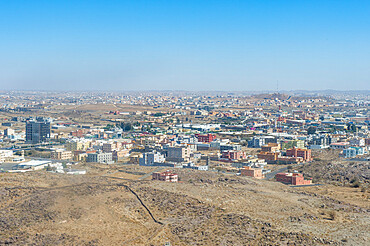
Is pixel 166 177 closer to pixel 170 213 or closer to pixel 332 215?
pixel 170 213

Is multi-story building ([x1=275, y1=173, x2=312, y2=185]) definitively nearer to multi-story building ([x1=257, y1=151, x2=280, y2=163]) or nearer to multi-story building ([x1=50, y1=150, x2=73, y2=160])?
multi-story building ([x1=257, y1=151, x2=280, y2=163])

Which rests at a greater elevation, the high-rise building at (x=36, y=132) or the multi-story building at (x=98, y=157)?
the high-rise building at (x=36, y=132)

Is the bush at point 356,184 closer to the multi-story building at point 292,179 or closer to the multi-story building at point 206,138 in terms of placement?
the multi-story building at point 292,179

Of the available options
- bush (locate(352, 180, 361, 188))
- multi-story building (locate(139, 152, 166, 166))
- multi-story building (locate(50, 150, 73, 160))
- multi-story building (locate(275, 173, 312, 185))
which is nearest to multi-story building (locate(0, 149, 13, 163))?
multi-story building (locate(50, 150, 73, 160))

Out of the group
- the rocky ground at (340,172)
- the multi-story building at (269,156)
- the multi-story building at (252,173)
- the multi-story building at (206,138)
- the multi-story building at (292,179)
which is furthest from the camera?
the multi-story building at (206,138)

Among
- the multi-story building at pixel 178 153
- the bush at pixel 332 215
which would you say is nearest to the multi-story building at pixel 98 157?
the multi-story building at pixel 178 153
